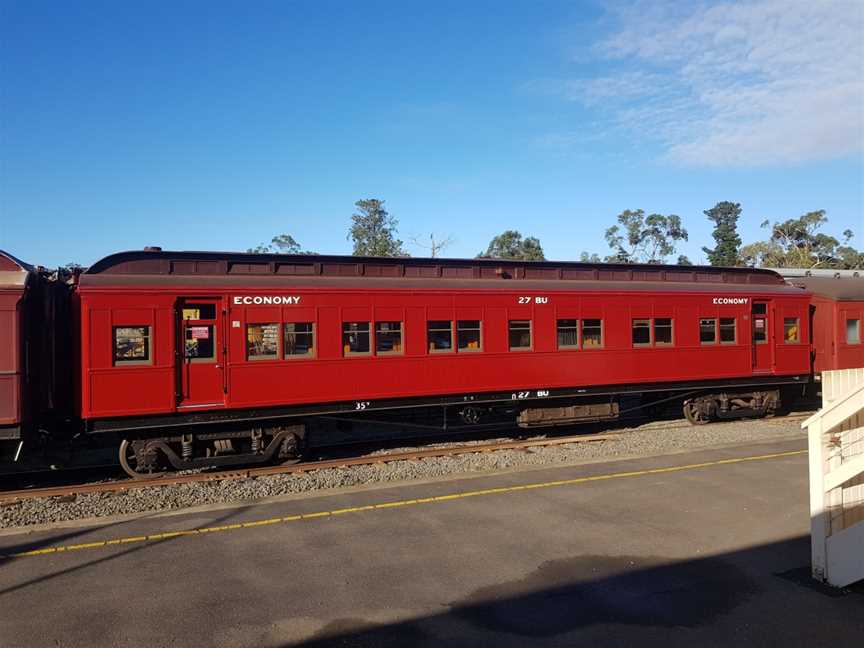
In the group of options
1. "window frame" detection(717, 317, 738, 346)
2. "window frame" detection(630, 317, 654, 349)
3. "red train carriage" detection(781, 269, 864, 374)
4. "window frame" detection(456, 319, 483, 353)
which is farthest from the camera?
"red train carriage" detection(781, 269, 864, 374)

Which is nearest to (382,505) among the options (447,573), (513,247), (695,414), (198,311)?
(447,573)

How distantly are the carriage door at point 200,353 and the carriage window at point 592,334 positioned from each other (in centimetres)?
710

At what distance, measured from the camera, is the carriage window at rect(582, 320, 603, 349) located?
12.6 metres

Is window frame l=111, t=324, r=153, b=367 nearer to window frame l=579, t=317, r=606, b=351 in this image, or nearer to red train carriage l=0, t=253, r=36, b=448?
red train carriage l=0, t=253, r=36, b=448

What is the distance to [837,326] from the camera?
1556cm

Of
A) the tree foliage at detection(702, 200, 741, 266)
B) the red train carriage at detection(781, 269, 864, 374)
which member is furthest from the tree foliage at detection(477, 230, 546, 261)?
the red train carriage at detection(781, 269, 864, 374)

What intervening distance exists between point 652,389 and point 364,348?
6662mm

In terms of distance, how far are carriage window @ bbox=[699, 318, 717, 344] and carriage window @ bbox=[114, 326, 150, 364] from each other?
11.4 meters

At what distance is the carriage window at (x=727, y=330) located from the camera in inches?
554

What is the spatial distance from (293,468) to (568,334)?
20.0ft

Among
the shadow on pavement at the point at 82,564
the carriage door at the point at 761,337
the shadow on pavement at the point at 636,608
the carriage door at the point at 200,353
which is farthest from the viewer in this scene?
the carriage door at the point at 761,337

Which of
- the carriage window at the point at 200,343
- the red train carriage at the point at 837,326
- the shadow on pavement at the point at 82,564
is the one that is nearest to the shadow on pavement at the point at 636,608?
the shadow on pavement at the point at 82,564

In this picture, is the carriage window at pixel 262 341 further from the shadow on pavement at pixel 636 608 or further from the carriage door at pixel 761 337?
the carriage door at pixel 761 337

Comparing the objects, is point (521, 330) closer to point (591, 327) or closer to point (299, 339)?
point (591, 327)
